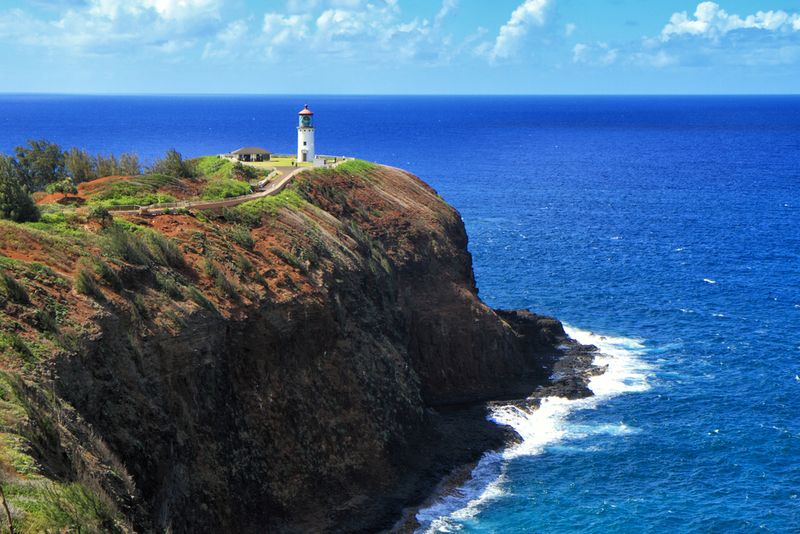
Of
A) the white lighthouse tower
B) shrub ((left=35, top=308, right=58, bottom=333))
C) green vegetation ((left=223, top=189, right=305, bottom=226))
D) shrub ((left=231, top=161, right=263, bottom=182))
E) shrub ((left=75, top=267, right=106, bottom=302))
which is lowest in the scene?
shrub ((left=35, top=308, right=58, bottom=333))

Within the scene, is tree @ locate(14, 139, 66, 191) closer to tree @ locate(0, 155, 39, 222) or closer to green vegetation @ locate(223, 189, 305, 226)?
green vegetation @ locate(223, 189, 305, 226)

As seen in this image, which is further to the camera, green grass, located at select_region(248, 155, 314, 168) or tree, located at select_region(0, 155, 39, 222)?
green grass, located at select_region(248, 155, 314, 168)

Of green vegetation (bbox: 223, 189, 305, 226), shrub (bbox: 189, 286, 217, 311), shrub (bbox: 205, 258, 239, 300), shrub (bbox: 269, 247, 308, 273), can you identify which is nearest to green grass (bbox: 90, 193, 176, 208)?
green vegetation (bbox: 223, 189, 305, 226)

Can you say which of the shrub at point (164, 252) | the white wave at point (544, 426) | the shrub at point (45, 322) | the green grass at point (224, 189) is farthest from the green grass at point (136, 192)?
the white wave at point (544, 426)

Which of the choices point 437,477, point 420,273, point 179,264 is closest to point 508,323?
point 420,273

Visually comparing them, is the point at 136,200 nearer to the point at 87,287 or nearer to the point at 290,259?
the point at 290,259

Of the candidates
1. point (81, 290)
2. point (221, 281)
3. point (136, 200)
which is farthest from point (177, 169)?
point (81, 290)

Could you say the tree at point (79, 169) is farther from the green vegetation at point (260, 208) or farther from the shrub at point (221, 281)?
the shrub at point (221, 281)
